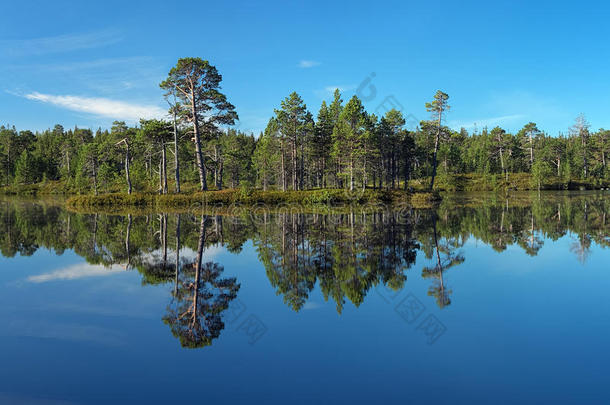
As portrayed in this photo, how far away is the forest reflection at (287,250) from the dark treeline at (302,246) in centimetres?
3

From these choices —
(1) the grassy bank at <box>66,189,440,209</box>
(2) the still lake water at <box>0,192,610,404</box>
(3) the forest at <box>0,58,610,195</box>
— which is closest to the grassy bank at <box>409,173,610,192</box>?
(3) the forest at <box>0,58,610,195</box>

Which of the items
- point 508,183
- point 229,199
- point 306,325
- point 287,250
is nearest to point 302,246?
point 287,250

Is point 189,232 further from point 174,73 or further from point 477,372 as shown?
point 174,73

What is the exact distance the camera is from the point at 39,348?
5.71 meters

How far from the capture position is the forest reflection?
7.91 meters

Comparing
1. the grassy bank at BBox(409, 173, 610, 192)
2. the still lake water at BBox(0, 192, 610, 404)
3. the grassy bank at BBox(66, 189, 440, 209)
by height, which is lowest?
the still lake water at BBox(0, 192, 610, 404)

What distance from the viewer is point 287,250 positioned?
13188 mm

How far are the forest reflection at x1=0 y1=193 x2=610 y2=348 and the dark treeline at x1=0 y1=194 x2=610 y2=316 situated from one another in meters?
0.03

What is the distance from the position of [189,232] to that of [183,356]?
44.0 feet

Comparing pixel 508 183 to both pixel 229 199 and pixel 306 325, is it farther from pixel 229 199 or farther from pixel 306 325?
pixel 306 325

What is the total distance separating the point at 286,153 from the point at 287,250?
50.8 m

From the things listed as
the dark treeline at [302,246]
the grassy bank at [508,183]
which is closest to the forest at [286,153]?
the grassy bank at [508,183]

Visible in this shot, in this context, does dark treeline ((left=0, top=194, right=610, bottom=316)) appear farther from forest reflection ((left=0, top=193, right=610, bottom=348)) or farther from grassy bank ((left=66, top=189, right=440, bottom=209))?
grassy bank ((left=66, top=189, right=440, bottom=209))

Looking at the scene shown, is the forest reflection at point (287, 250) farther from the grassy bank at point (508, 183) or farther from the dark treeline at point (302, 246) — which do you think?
the grassy bank at point (508, 183)
